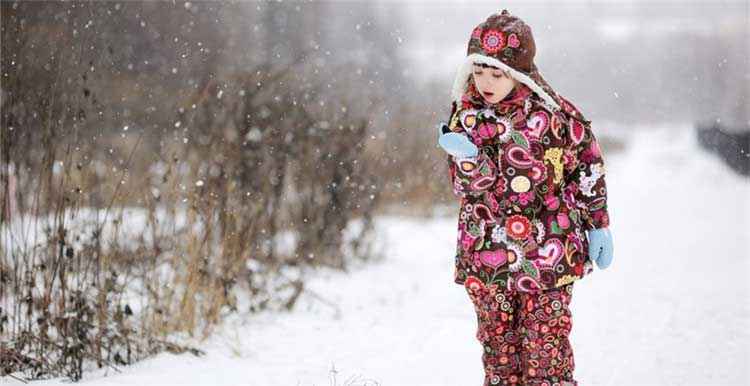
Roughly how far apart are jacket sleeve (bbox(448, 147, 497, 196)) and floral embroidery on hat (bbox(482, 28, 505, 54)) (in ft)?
1.08

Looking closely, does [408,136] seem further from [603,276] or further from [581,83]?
[603,276]

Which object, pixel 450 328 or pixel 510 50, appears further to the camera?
pixel 450 328

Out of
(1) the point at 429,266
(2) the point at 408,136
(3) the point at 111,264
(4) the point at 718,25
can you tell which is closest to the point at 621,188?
(4) the point at 718,25

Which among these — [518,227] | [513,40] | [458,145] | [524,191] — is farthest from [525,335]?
[513,40]

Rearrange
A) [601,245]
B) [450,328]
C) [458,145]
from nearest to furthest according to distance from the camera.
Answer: [458,145]
[601,245]
[450,328]

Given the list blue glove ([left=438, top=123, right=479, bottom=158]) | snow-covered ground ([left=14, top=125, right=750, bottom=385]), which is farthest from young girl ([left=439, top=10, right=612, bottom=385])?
snow-covered ground ([left=14, top=125, right=750, bottom=385])

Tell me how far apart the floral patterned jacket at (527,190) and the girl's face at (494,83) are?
3cm

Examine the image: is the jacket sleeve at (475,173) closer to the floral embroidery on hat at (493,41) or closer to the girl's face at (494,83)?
the girl's face at (494,83)

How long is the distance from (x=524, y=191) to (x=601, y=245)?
33 centimetres

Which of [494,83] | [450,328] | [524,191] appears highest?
[494,83]

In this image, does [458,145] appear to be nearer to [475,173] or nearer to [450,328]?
[475,173]

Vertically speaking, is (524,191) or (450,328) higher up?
(524,191)

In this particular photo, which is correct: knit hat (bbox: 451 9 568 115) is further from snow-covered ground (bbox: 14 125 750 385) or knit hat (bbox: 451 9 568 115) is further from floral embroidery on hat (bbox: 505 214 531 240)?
snow-covered ground (bbox: 14 125 750 385)

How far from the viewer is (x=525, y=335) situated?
2.29 m
